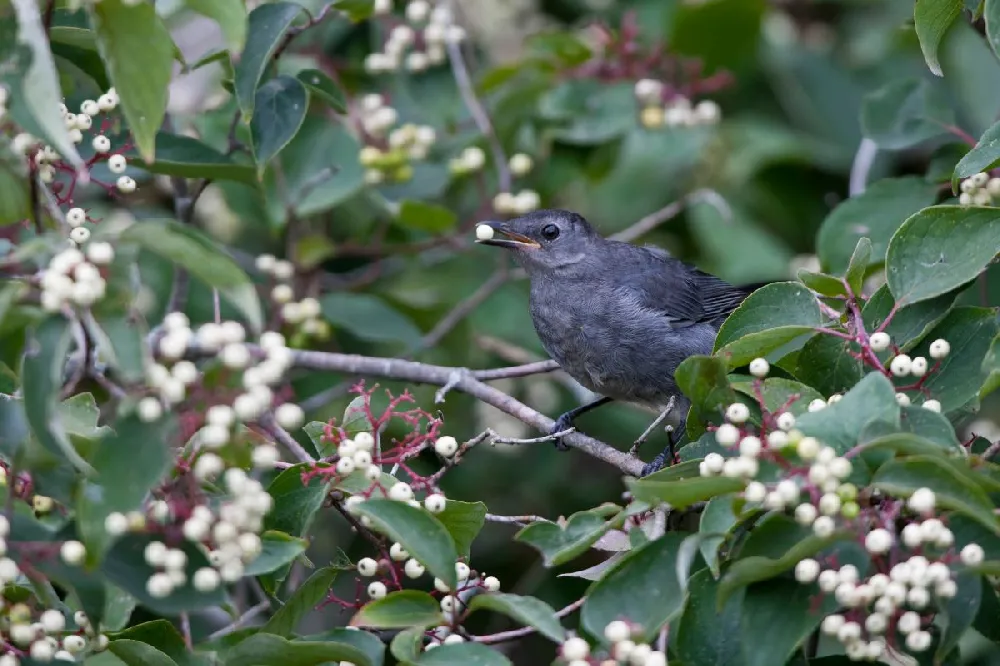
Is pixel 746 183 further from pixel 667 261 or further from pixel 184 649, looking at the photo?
pixel 184 649

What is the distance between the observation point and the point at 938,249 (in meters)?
3.13

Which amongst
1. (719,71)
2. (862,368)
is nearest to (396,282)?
(719,71)

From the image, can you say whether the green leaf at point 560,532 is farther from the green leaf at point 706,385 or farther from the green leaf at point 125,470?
the green leaf at point 125,470

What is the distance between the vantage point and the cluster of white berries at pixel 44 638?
98.1 inches

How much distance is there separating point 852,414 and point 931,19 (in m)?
1.37

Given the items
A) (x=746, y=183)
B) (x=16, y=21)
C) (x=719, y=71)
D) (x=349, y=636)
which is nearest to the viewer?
(x=16, y=21)

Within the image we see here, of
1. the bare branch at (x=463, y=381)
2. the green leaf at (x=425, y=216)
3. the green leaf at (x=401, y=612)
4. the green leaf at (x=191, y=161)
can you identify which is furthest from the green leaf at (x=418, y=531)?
the green leaf at (x=425, y=216)

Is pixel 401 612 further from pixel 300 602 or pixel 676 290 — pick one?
pixel 676 290

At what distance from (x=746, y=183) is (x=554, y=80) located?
1887mm

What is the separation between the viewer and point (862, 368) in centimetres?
317

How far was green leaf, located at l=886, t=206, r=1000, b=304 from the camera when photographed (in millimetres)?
3064

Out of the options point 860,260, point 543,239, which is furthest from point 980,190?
point 543,239

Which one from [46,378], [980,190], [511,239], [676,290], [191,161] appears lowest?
[676,290]

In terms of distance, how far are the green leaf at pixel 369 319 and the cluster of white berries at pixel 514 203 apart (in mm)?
680
